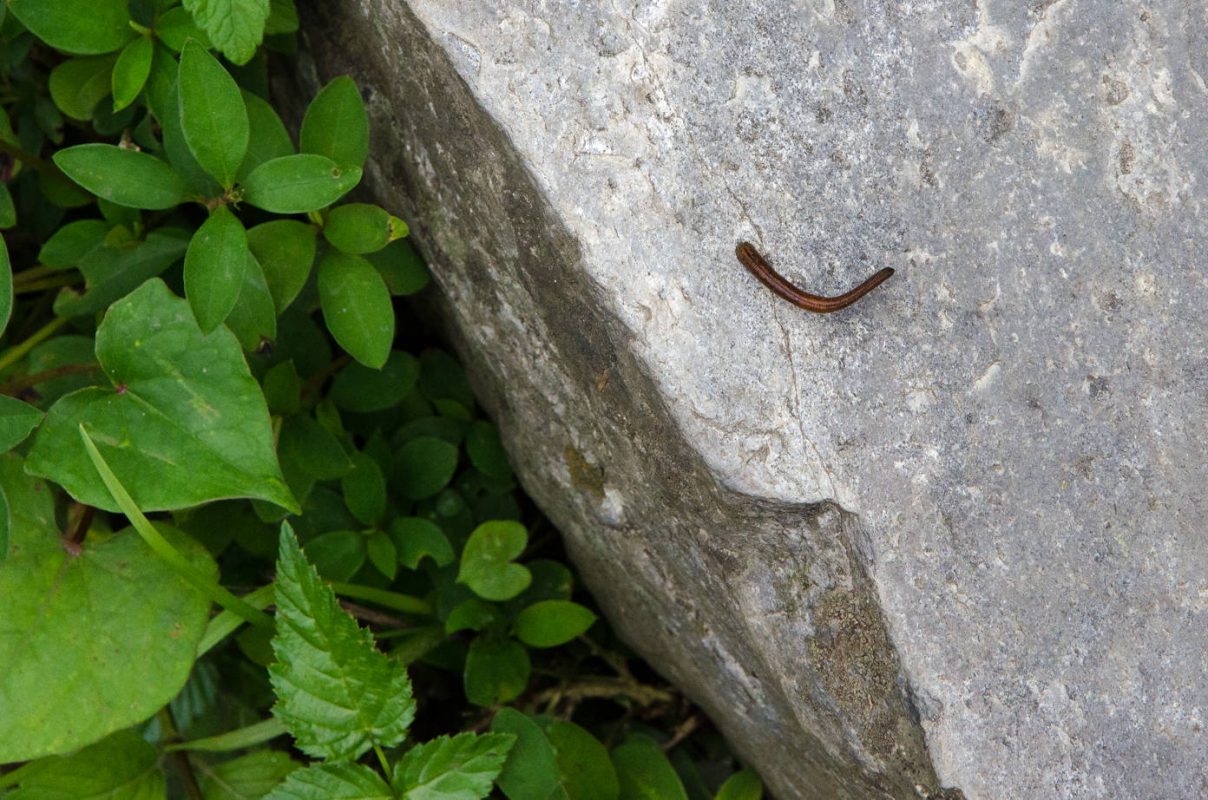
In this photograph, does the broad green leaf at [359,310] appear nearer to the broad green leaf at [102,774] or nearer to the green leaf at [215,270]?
the green leaf at [215,270]

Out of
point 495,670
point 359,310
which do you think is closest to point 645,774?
point 495,670

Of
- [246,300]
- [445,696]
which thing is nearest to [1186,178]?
[246,300]

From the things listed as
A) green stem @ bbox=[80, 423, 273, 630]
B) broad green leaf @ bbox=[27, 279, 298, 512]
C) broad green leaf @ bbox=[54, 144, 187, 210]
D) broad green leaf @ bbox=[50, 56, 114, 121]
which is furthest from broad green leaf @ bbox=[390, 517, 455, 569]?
broad green leaf @ bbox=[50, 56, 114, 121]

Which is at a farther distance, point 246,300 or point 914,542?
point 246,300

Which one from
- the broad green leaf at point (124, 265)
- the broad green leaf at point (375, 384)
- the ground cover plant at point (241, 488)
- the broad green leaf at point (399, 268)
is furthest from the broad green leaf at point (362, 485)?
the broad green leaf at point (124, 265)

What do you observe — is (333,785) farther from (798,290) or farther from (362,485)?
(798,290)

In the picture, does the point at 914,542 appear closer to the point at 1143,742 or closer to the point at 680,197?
the point at 1143,742
